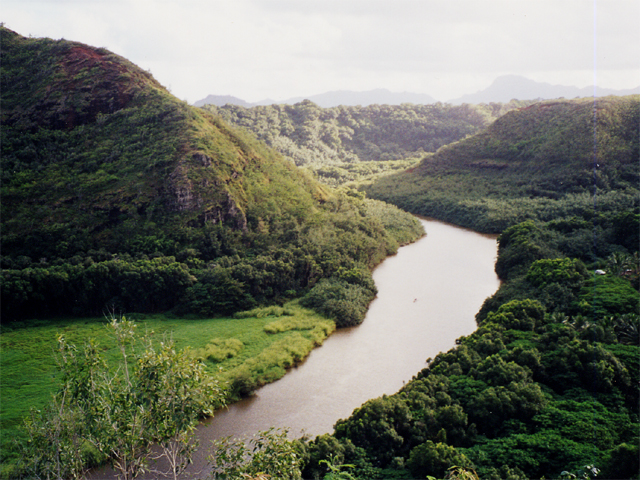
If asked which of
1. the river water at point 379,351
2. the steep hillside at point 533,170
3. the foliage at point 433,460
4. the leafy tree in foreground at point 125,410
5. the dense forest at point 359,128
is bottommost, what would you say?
the river water at point 379,351

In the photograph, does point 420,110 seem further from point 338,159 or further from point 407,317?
point 407,317

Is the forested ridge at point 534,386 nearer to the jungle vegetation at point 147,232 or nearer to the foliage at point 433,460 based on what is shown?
the foliage at point 433,460

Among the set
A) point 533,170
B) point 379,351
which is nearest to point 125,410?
point 379,351

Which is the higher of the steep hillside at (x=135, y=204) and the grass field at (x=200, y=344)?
the steep hillside at (x=135, y=204)

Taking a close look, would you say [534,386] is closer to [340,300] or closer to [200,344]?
[340,300]

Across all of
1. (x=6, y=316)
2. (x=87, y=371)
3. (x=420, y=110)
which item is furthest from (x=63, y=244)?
(x=420, y=110)

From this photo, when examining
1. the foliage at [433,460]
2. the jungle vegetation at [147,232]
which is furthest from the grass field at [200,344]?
the foliage at [433,460]

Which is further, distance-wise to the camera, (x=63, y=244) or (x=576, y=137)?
(x=576, y=137)
